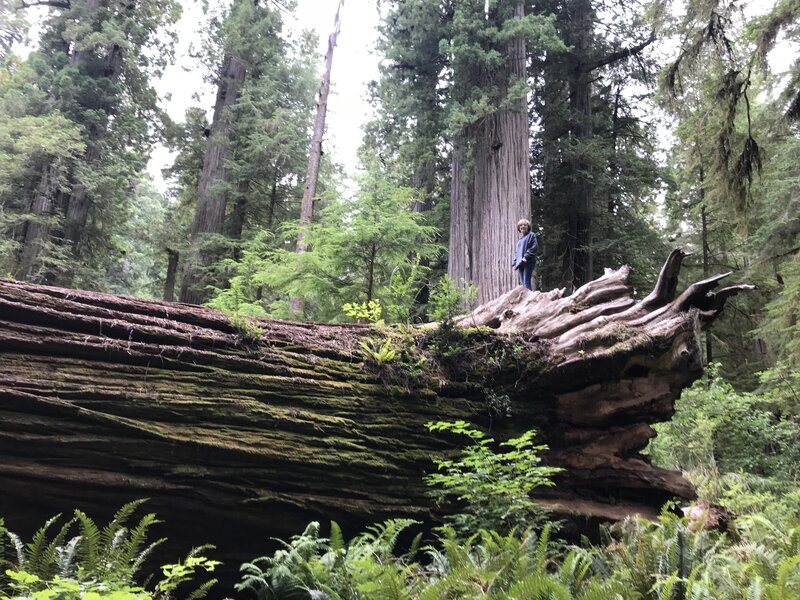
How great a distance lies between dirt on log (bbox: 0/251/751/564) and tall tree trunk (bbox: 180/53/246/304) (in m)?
8.68

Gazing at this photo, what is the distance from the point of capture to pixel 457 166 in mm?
11055

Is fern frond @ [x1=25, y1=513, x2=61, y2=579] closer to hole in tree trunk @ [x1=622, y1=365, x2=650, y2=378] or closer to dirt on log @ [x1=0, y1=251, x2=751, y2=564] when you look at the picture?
dirt on log @ [x1=0, y1=251, x2=751, y2=564]

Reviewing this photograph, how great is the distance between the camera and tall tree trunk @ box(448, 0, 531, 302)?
8.94 metres

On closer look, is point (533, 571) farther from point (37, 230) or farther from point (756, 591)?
point (37, 230)

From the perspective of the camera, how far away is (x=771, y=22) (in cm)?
679

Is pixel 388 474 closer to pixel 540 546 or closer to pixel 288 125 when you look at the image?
pixel 540 546

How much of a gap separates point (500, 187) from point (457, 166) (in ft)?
6.54

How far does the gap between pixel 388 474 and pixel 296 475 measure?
780 mm

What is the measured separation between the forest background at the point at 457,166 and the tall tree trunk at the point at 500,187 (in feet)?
0.14

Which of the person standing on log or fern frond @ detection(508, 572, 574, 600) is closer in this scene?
fern frond @ detection(508, 572, 574, 600)

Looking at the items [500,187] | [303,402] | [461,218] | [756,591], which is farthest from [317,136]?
[756,591]

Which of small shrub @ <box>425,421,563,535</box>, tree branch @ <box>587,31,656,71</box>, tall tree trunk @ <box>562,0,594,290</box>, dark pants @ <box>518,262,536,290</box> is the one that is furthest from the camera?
tree branch @ <box>587,31,656,71</box>

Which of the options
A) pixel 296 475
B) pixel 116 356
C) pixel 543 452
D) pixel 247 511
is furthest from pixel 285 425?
pixel 543 452

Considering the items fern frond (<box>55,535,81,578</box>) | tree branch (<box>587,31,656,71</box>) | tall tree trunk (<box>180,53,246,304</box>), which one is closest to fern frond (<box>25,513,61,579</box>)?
fern frond (<box>55,535,81,578</box>)
